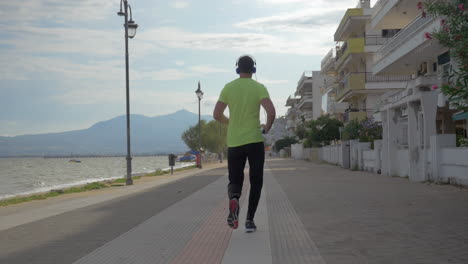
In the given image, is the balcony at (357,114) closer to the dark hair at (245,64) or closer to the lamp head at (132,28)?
the lamp head at (132,28)

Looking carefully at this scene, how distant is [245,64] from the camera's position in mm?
7199

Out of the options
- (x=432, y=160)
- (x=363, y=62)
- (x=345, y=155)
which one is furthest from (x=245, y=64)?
(x=363, y=62)

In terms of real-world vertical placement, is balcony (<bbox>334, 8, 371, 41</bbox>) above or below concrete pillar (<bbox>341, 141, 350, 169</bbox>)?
above

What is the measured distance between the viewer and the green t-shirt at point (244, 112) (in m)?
6.82

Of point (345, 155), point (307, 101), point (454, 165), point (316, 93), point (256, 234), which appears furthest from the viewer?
point (307, 101)

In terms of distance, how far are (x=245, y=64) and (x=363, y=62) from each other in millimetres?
44355

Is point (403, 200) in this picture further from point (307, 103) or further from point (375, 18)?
point (307, 103)

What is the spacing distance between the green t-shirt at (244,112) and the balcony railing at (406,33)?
17865 millimetres

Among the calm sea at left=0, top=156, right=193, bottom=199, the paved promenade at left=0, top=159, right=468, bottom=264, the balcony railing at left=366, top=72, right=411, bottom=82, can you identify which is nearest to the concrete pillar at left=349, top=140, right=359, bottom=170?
the balcony railing at left=366, top=72, right=411, bottom=82

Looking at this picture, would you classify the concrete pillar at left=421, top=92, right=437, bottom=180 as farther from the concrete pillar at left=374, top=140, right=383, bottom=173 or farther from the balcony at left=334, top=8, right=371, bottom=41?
the balcony at left=334, top=8, right=371, bottom=41

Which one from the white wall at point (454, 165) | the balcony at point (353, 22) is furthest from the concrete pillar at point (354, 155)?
the balcony at point (353, 22)

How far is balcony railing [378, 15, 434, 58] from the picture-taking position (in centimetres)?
2455

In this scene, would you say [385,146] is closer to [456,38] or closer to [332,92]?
[456,38]

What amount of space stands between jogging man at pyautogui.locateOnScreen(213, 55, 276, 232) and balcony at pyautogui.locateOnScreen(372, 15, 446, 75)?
663 inches
